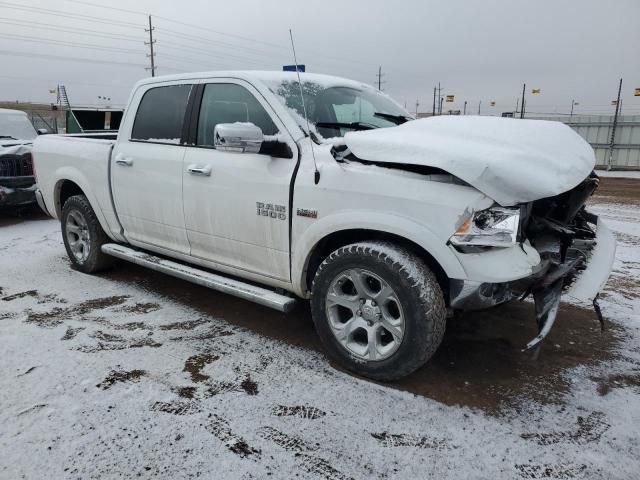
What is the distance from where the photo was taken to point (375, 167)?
2.86 m

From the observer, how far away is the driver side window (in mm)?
3414

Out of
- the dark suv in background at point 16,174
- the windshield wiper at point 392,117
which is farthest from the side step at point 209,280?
the dark suv in background at point 16,174

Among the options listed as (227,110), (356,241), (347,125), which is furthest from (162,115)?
(356,241)

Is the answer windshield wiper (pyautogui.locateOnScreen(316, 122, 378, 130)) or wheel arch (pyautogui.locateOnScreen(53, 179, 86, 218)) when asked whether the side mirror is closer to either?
windshield wiper (pyautogui.locateOnScreen(316, 122, 378, 130))

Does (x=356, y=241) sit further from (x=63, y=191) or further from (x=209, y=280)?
(x=63, y=191)

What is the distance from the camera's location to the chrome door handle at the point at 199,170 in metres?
3.57

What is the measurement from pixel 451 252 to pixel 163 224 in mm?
2513

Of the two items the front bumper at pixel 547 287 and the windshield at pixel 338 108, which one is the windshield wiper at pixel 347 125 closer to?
the windshield at pixel 338 108

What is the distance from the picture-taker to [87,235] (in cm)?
503

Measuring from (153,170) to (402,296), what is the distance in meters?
2.43

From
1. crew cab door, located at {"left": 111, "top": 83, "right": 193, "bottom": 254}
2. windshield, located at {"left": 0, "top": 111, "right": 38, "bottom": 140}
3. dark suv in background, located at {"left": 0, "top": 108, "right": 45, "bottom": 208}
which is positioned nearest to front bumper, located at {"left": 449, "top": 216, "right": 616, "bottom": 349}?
crew cab door, located at {"left": 111, "top": 83, "right": 193, "bottom": 254}

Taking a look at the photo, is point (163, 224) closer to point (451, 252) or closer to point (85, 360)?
point (85, 360)

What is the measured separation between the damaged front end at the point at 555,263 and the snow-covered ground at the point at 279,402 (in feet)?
1.56

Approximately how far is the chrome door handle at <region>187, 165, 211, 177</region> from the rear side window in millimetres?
380
